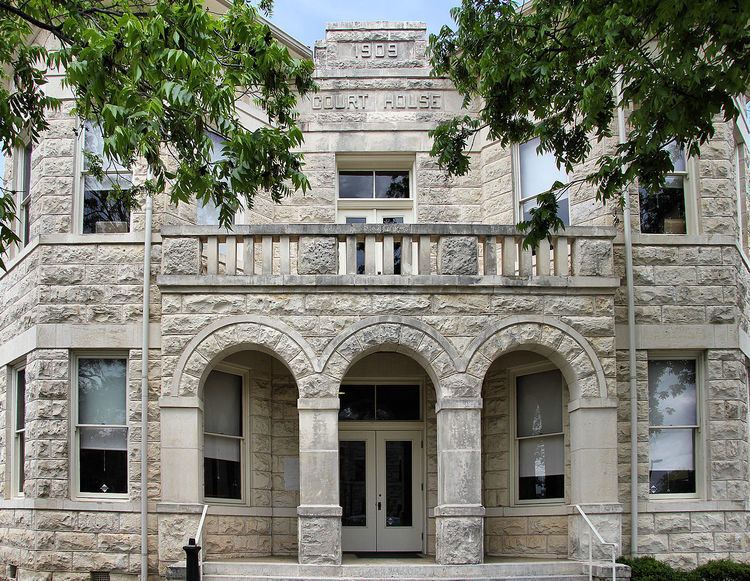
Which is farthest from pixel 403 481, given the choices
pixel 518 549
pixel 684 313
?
pixel 684 313

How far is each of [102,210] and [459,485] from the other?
6914 mm

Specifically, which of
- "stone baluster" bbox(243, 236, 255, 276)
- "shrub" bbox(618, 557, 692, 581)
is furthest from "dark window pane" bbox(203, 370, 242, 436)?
"shrub" bbox(618, 557, 692, 581)

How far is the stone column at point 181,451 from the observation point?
14.6 metres

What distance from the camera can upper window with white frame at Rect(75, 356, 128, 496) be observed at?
15.7 meters

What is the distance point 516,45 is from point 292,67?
2813 millimetres

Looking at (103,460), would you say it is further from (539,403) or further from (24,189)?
(539,403)

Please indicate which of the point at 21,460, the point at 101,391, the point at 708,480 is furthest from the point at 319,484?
the point at 708,480

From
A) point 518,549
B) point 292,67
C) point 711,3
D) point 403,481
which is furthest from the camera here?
point 403,481

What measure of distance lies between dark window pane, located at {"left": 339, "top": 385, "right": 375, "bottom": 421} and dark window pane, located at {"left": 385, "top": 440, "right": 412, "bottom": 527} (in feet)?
1.99

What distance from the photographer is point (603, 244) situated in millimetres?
15320

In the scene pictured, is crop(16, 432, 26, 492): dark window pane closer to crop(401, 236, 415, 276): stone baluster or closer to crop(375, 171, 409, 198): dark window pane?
crop(401, 236, 415, 276): stone baluster

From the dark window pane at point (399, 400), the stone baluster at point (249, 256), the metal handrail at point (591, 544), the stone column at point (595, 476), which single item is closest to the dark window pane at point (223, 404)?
the stone baluster at point (249, 256)

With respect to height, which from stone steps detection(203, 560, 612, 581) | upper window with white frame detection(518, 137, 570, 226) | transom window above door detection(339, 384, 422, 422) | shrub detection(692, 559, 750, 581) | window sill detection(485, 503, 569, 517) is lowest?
shrub detection(692, 559, 750, 581)

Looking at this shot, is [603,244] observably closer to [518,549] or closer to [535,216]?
[535,216]
